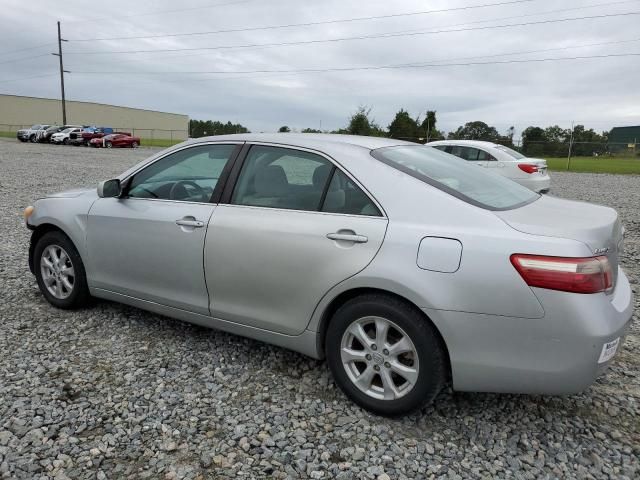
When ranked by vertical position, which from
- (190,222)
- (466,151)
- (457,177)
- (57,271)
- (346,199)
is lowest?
(57,271)

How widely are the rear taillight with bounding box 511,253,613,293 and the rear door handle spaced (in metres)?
0.75

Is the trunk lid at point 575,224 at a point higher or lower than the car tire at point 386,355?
higher

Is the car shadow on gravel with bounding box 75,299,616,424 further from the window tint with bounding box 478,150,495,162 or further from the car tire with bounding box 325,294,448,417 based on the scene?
the window tint with bounding box 478,150,495,162

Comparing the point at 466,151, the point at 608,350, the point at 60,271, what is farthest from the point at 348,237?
the point at 466,151

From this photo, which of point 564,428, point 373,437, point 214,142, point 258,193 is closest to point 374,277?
point 373,437

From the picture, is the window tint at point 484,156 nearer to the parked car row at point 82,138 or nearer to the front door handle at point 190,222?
the front door handle at point 190,222

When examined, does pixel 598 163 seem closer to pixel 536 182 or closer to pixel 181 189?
pixel 536 182

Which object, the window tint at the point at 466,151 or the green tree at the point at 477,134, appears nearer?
the window tint at the point at 466,151

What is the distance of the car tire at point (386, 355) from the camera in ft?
8.42

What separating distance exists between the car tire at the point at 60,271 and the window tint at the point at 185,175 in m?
0.81

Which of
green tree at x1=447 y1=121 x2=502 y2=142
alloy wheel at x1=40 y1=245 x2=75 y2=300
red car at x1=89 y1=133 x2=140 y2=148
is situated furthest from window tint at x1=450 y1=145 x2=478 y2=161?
red car at x1=89 y1=133 x2=140 y2=148

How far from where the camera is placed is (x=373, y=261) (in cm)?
263

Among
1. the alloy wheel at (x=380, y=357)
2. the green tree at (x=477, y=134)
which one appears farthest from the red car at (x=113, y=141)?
the alloy wheel at (x=380, y=357)

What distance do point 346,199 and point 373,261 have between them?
441 mm
